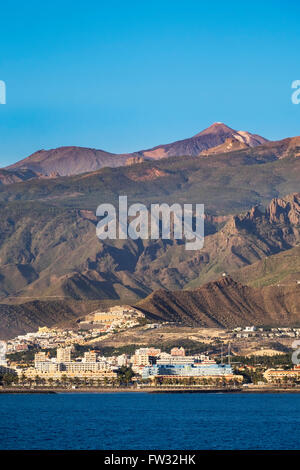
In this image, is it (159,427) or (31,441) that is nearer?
(31,441)

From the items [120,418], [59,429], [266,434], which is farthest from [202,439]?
[120,418]

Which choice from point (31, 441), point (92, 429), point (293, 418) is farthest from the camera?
point (293, 418)
